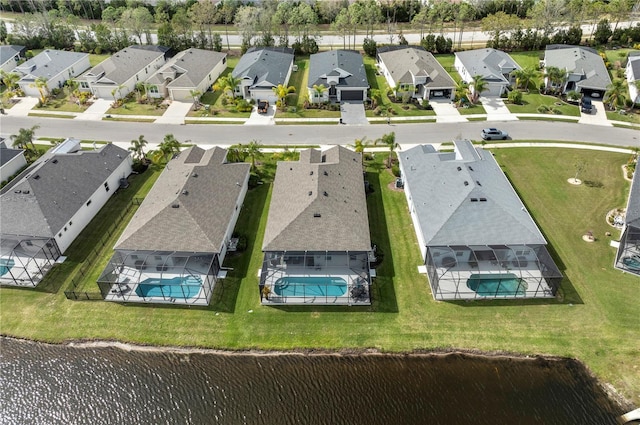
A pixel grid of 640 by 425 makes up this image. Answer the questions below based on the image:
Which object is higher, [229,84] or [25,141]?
[229,84]

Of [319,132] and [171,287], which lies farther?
[319,132]

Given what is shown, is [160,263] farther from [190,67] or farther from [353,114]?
[190,67]

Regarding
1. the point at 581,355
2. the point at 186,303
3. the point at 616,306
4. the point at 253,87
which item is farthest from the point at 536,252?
the point at 253,87

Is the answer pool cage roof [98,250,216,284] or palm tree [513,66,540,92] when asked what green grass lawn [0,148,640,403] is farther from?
palm tree [513,66,540,92]

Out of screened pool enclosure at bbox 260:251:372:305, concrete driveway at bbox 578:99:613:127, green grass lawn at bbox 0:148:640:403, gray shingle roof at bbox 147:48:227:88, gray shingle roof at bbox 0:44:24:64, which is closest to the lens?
green grass lawn at bbox 0:148:640:403

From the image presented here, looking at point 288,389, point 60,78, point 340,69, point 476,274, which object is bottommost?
point 288,389

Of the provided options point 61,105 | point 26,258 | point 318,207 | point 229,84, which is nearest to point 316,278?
point 318,207

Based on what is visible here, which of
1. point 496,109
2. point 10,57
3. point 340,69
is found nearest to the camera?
point 496,109

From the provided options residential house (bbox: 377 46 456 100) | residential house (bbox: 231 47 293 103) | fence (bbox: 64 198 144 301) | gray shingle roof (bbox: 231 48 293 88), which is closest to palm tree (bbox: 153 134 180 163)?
fence (bbox: 64 198 144 301)
